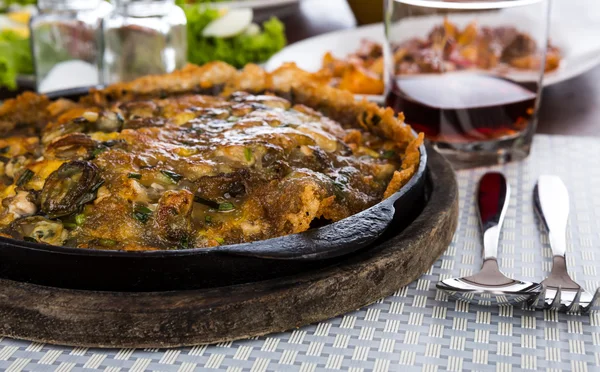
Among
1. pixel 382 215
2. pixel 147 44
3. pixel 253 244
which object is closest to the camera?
pixel 253 244

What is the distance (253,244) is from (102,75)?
2.33 m

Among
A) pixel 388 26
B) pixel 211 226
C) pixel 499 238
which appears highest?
pixel 388 26

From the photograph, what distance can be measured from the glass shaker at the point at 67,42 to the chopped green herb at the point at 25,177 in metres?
1.77

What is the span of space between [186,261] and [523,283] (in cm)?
84

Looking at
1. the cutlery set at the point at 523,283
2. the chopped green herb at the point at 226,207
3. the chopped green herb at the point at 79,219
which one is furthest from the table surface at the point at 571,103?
the chopped green herb at the point at 79,219

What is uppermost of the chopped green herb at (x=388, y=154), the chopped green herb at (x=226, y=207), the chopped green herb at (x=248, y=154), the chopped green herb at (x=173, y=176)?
the chopped green herb at (x=248, y=154)

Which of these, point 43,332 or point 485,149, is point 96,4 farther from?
point 43,332

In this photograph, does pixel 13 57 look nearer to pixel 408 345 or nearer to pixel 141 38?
pixel 141 38

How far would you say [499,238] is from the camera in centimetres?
245

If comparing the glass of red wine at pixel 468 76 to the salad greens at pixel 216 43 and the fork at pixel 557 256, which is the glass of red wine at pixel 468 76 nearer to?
the fork at pixel 557 256

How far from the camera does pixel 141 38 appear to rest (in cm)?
380

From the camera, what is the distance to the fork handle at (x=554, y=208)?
2352 mm

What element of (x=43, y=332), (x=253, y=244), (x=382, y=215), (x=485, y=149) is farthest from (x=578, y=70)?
(x=43, y=332)

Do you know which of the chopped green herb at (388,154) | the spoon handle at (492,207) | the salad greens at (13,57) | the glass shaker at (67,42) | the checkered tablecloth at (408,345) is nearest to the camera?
the checkered tablecloth at (408,345)
